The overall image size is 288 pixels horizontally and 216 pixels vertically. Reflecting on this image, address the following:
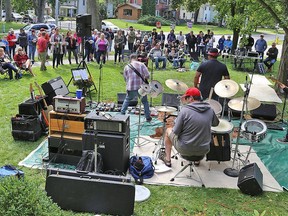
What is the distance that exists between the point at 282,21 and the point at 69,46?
9.12 meters

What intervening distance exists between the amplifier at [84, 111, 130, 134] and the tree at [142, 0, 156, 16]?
5507 cm

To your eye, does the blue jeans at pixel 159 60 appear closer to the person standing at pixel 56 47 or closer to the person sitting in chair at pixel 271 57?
the person standing at pixel 56 47

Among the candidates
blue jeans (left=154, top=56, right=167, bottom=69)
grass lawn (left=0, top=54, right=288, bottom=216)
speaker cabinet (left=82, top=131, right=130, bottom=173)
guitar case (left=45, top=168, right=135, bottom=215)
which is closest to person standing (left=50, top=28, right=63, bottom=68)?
blue jeans (left=154, top=56, right=167, bottom=69)

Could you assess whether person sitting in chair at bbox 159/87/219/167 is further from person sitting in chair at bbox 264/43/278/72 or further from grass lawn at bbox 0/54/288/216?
person sitting in chair at bbox 264/43/278/72

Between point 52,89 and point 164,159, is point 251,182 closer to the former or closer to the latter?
point 164,159

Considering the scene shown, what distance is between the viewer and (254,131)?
628cm

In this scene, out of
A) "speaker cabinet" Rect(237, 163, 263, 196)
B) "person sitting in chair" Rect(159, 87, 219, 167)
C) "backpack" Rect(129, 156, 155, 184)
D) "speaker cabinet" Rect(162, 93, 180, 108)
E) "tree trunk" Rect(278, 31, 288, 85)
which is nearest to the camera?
"person sitting in chair" Rect(159, 87, 219, 167)

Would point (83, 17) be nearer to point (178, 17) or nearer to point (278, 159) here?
point (278, 159)

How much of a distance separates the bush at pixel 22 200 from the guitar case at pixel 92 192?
1.28 metres

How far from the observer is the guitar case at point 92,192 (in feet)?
16.0

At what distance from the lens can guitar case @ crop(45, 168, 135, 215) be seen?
16.0ft

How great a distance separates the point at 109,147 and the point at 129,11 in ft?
189

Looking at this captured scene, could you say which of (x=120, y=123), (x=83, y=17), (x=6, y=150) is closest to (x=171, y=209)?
(x=120, y=123)

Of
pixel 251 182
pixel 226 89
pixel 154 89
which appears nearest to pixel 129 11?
pixel 154 89
